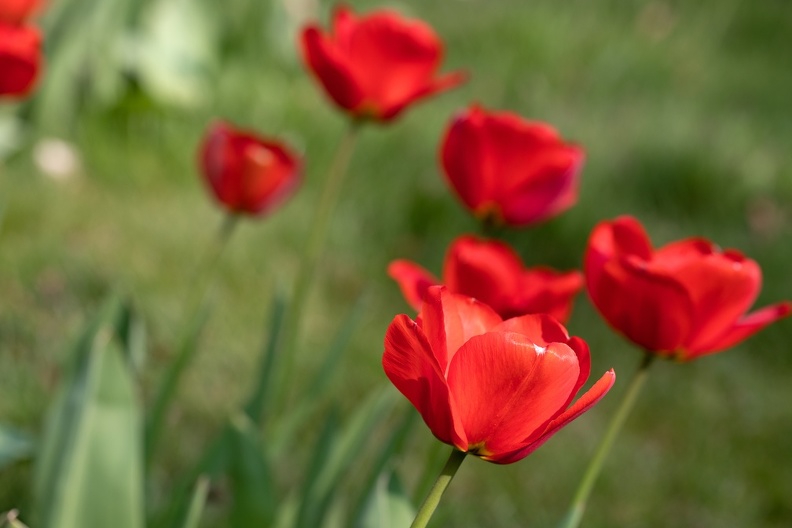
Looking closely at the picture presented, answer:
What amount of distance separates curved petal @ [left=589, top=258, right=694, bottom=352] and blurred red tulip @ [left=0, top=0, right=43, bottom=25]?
1134mm

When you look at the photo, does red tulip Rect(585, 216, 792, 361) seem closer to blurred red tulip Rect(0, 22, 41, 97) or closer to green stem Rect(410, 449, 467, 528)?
green stem Rect(410, 449, 467, 528)

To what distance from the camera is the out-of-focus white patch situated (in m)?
2.12

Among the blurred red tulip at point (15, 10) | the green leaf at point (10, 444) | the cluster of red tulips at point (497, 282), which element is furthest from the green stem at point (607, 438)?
the blurred red tulip at point (15, 10)

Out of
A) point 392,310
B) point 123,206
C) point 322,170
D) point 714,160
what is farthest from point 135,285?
point 714,160

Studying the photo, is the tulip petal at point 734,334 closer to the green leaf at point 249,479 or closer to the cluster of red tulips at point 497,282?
the cluster of red tulips at point 497,282

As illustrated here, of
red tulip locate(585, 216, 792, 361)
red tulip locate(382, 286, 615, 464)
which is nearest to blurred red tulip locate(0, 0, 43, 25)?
red tulip locate(585, 216, 792, 361)

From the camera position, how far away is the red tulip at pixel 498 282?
803 millimetres

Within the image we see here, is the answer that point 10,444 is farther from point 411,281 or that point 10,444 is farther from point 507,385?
point 507,385

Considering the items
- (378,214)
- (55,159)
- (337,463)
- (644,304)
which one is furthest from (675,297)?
(55,159)

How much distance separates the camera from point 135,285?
5.93 feet

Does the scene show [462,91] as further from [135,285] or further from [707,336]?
[707,336]

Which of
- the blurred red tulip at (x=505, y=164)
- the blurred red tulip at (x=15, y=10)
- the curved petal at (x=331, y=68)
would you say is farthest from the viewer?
the blurred red tulip at (x=15, y=10)

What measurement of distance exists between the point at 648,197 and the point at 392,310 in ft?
2.74

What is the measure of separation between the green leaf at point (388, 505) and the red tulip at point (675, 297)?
0.20 metres
